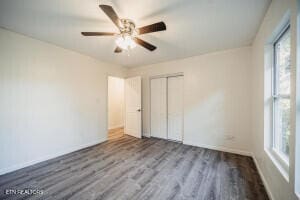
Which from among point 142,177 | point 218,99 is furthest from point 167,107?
point 142,177

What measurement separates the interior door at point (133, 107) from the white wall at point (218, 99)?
1370mm

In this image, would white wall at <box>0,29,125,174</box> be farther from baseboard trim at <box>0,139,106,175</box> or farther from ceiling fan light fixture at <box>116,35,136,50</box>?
ceiling fan light fixture at <box>116,35,136,50</box>

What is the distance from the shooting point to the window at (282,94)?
4.90ft

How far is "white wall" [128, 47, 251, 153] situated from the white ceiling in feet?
1.51

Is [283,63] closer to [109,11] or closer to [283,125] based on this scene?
[283,125]

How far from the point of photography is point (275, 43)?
183cm

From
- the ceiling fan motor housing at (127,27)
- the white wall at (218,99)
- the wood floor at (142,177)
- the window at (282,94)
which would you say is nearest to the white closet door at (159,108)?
the white wall at (218,99)

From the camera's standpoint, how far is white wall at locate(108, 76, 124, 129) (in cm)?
558

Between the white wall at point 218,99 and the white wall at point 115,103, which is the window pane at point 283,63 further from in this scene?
the white wall at point 115,103

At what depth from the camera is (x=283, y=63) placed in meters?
1.65

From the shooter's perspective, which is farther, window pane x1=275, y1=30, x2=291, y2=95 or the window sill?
window pane x1=275, y1=30, x2=291, y2=95

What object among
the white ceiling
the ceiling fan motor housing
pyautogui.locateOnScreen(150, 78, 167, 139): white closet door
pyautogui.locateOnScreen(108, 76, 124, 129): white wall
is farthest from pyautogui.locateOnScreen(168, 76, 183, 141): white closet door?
pyautogui.locateOnScreen(108, 76, 124, 129): white wall

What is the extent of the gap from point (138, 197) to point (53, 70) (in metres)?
3.03

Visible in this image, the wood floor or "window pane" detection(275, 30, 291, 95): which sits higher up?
"window pane" detection(275, 30, 291, 95)
